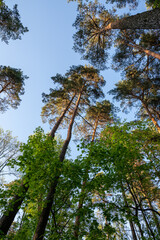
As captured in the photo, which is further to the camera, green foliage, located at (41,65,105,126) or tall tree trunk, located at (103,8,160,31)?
green foliage, located at (41,65,105,126)

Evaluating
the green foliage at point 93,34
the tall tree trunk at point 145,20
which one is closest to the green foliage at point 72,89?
the green foliage at point 93,34

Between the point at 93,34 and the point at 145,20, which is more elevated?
the point at 93,34

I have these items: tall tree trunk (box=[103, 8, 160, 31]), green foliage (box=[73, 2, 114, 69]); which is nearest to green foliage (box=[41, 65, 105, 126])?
green foliage (box=[73, 2, 114, 69])

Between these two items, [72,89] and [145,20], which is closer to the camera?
[145,20]

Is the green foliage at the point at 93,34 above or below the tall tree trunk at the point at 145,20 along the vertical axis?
above

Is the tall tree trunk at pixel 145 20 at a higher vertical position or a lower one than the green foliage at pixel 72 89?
lower

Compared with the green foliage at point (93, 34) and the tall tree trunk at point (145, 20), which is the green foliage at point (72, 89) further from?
the tall tree trunk at point (145, 20)

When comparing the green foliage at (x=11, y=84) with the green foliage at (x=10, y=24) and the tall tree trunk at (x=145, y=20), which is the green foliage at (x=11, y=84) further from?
the tall tree trunk at (x=145, y=20)

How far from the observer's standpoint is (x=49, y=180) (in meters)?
4.31

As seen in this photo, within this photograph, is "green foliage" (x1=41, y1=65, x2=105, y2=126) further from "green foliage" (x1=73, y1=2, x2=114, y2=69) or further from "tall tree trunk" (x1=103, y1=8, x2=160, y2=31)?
"tall tree trunk" (x1=103, y1=8, x2=160, y2=31)

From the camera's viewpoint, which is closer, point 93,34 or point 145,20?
point 145,20

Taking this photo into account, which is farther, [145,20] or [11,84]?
[11,84]

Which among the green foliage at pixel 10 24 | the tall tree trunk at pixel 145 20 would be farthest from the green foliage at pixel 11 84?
the tall tree trunk at pixel 145 20

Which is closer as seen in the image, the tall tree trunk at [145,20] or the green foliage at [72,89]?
the tall tree trunk at [145,20]
